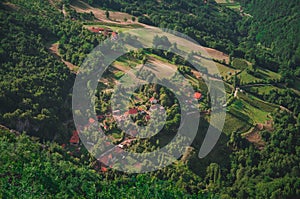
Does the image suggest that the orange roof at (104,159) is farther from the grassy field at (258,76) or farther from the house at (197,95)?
the grassy field at (258,76)

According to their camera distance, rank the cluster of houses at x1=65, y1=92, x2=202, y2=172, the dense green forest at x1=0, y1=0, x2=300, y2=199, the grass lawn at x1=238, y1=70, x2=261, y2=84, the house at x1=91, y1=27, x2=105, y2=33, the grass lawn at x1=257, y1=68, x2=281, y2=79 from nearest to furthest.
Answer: the dense green forest at x1=0, y1=0, x2=300, y2=199
the cluster of houses at x1=65, y1=92, x2=202, y2=172
the grass lawn at x1=238, y1=70, x2=261, y2=84
the grass lawn at x1=257, y1=68, x2=281, y2=79
the house at x1=91, y1=27, x2=105, y2=33

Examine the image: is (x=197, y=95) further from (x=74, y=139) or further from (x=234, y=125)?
(x=74, y=139)

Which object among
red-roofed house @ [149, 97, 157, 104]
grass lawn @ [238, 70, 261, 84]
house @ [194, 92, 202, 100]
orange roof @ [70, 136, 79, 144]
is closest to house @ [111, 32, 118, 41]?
red-roofed house @ [149, 97, 157, 104]

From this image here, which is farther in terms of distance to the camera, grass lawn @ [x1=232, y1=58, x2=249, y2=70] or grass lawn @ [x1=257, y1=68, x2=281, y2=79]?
grass lawn @ [x1=232, y1=58, x2=249, y2=70]

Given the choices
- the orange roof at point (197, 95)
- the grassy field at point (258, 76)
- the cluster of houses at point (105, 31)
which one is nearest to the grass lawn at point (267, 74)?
the grassy field at point (258, 76)

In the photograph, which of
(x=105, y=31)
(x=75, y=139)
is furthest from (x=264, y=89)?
→ (x=75, y=139)

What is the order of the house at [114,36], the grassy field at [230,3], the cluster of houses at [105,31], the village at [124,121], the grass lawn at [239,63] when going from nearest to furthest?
the village at [124,121] < the house at [114,36] < the cluster of houses at [105,31] < the grass lawn at [239,63] < the grassy field at [230,3]

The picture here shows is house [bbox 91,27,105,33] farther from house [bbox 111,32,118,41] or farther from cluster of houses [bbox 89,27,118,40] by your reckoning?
house [bbox 111,32,118,41]

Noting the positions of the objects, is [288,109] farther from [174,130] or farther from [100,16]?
[100,16]

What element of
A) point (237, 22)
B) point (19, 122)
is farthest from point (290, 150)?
point (237, 22)
